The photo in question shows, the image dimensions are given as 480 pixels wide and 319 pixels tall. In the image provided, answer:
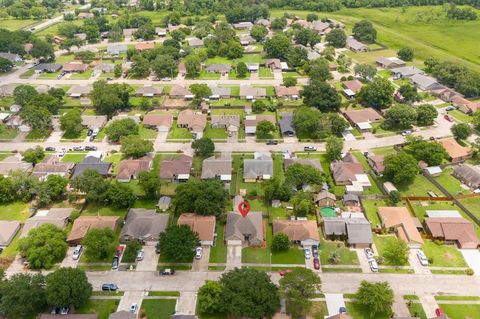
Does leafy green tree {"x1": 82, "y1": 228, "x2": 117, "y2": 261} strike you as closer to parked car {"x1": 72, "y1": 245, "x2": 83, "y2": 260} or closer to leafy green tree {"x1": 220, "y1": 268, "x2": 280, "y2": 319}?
parked car {"x1": 72, "y1": 245, "x2": 83, "y2": 260}

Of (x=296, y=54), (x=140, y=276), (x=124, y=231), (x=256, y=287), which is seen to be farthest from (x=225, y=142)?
(x=296, y=54)

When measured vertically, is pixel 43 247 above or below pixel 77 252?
above

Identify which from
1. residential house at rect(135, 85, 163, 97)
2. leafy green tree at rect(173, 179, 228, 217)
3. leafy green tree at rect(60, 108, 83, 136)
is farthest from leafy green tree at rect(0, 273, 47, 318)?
residential house at rect(135, 85, 163, 97)

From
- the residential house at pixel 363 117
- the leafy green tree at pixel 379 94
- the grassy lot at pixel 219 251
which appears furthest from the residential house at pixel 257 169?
the leafy green tree at pixel 379 94

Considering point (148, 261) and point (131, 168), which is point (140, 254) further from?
point (131, 168)

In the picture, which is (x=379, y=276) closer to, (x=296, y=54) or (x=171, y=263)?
(x=171, y=263)

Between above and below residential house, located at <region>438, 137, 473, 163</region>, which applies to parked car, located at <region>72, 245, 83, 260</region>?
below

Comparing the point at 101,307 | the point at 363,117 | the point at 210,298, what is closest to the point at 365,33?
the point at 363,117
